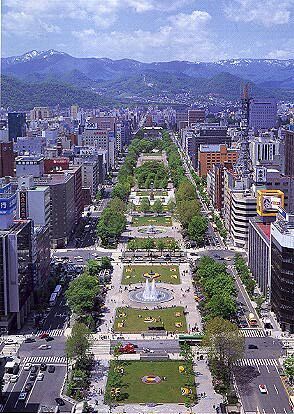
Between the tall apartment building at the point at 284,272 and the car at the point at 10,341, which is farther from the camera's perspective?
the tall apartment building at the point at 284,272

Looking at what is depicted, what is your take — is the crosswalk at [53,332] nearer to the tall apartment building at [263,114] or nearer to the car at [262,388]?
the car at [262,388]

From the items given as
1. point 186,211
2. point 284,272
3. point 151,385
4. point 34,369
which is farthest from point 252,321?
point 186,211

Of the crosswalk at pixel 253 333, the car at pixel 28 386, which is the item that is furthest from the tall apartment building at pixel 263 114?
the car at pixel 28 386

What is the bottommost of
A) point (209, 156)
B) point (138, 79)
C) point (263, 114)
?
point (209, 156)

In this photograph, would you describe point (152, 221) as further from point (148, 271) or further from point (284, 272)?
point (284, 272)

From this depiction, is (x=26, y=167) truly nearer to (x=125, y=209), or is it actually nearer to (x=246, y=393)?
(x=125, y=209)

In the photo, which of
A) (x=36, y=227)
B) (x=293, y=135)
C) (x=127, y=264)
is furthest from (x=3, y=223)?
(x=293, y=135)
